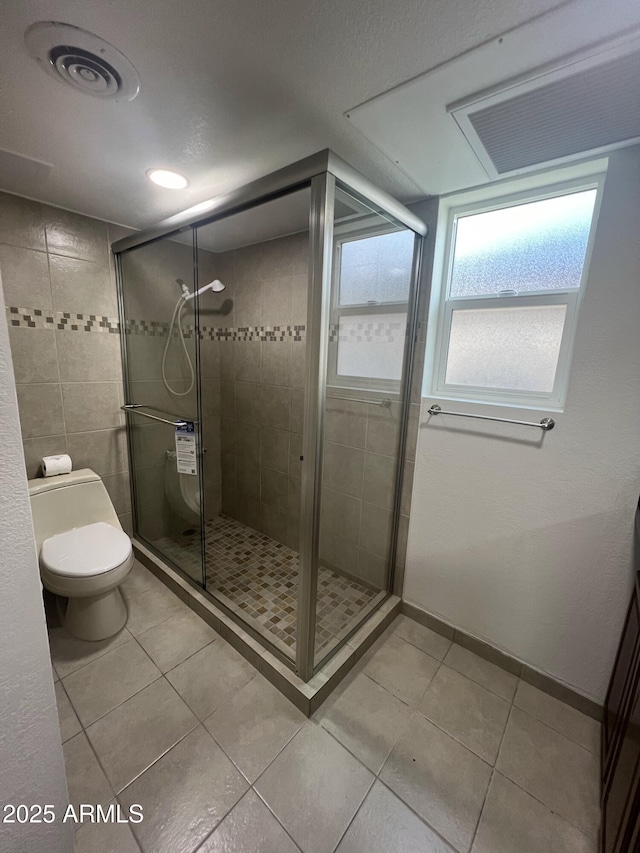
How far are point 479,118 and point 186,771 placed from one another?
234cm

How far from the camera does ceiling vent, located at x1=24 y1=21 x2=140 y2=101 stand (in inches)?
33.1

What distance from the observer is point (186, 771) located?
1211mm

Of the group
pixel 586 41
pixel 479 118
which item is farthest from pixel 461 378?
pixel 586 41

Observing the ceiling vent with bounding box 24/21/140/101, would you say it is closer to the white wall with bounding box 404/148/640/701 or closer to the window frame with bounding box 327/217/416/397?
the window frame with bounding box 327/217/416/397

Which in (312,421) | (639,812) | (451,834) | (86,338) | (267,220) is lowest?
(451,834)

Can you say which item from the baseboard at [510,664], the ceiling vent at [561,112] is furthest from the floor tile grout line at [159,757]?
the ceiling vent at [561,112]

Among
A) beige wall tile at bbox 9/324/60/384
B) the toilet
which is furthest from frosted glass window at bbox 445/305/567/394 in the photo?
beige wall tile at bbox 9/324/60/384

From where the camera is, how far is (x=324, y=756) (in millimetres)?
1276

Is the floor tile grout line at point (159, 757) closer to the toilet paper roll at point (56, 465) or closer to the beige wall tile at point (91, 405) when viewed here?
the toilet paper roll at point (56, 465)

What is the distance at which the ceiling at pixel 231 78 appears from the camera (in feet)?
2.54

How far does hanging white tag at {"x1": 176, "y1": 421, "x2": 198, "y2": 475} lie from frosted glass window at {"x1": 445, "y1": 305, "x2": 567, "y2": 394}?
54.3 inches

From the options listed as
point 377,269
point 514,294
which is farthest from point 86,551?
point 514,294

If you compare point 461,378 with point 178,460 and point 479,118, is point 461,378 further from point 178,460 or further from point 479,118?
point 178,460

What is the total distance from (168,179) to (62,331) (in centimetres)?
105
